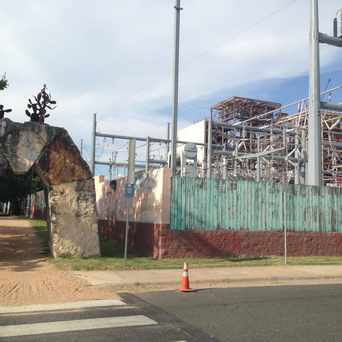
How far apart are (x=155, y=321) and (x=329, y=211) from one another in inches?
518

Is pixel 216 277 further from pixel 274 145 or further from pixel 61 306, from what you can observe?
pixel 274 145

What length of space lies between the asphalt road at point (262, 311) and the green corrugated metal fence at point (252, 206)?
17.2 feet

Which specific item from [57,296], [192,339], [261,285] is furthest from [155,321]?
[261,285]

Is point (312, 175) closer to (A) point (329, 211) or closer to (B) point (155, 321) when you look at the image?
(A) point (329, 211)

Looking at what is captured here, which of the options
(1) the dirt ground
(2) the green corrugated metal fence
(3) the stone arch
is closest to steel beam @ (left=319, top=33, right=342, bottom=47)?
(2) the green corrugated metal fence

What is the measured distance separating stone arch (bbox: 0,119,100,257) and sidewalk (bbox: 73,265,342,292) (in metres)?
2.42

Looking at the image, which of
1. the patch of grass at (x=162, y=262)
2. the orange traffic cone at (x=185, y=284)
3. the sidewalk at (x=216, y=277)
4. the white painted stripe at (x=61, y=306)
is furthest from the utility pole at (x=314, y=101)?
the white painted stripe at (x=61, y=306)

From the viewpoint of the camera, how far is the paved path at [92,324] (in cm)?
686

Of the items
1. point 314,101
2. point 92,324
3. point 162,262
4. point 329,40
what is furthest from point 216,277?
point 329,40

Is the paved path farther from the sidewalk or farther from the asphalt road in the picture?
the sidewalk

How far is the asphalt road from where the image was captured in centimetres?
717

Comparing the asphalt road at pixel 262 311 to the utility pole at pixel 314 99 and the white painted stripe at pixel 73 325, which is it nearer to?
the white painted stripe at pixel 73 325

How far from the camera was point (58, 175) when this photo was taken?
15688 millimetres

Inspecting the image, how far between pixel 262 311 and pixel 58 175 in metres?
8.88
